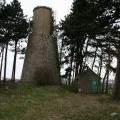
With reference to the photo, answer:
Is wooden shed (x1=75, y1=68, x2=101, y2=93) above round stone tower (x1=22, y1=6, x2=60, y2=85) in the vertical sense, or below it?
below

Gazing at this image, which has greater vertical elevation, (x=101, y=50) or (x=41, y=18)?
(x=41, y=18)

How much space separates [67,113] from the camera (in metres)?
16.0

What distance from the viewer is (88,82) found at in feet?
123

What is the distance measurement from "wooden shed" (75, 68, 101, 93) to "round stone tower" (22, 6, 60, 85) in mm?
3143

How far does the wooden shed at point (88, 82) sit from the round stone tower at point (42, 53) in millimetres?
3143

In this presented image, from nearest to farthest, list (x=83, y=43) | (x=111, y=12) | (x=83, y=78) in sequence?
(x=111, y=12)
(x=83, y=78)
(x=83, y=43)

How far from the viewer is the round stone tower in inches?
1467

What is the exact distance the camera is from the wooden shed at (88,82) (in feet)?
123

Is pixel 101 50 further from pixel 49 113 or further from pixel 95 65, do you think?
pixel 49 113

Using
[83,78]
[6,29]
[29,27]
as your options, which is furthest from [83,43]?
[6,29]

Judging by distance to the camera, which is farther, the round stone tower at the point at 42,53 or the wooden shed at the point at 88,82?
the wooden shed at the point at 88,82

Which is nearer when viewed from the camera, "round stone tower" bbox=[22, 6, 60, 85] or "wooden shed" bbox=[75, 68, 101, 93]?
"round stone tower" bbox=[22, 6, 60, 85]

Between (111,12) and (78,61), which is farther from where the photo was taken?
(78,61)

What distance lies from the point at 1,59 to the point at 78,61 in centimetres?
1397
